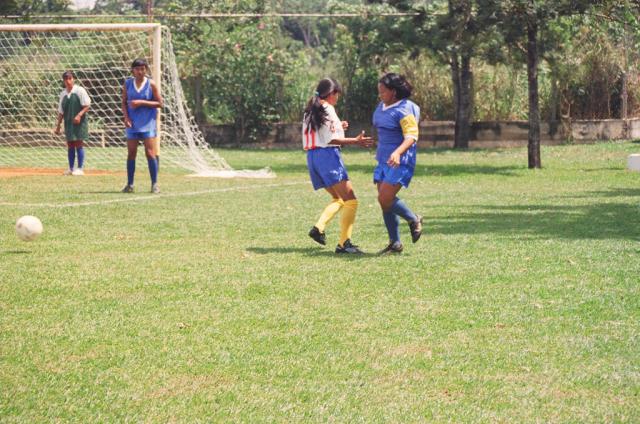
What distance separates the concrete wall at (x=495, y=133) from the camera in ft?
103

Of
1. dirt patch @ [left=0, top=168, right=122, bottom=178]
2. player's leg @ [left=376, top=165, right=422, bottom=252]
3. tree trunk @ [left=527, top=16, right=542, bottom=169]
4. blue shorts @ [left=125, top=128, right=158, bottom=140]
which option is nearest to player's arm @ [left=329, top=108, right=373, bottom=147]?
player's leg @ [left=376, top=165, right=422, bottom=252]

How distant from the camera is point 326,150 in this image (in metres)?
10.7

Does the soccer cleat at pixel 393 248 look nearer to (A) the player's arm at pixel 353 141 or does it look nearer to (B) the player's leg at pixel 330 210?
(B) the player's leg at pixel 330 210

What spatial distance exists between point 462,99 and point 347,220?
20066 millimetres

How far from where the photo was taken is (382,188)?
10.4 m

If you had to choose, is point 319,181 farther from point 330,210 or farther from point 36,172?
point 36,172

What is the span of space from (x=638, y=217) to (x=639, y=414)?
8.91m

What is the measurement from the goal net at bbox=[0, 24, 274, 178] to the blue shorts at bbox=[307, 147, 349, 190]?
12.2 metres

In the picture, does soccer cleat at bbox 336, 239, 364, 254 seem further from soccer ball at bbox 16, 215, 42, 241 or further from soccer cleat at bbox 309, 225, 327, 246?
soccer ball at bbox 16, 215, 42, 241

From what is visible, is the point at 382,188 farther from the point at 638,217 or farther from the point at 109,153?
the point at 109,153

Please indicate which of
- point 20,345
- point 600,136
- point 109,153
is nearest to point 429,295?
point 20,345

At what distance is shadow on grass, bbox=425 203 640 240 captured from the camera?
40.0 ft

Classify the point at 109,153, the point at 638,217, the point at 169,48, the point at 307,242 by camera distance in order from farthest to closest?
the point at 109,153 < the point at 169,48 < the point at 638,217 < the point at 307,242

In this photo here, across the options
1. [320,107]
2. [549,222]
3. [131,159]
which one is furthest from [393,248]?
[131,159]
